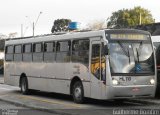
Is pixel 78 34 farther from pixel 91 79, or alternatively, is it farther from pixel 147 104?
pixel 147 104

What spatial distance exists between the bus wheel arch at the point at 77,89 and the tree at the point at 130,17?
77.6m

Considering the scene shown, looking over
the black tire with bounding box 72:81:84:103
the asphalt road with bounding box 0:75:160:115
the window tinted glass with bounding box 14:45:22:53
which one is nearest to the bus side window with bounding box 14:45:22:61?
the window tinted glass with bounding box 14:45:22:53

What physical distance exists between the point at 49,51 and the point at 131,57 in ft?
17.9

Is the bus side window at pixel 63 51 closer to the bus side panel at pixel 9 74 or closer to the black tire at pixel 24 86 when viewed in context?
the black tire at pixel 24 86

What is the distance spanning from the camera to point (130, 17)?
98938 millimetres

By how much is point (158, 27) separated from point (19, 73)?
24.2ft

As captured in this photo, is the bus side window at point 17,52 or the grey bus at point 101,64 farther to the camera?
the bus side window at point 17,52

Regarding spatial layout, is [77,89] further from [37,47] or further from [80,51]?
[37,47]

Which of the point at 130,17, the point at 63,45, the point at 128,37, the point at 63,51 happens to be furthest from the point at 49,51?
the point at 130,17

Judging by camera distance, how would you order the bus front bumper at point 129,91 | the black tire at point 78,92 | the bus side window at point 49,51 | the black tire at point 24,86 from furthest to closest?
1. the black tire at point 24,86
2. the bus side window at point 49,51
3. the black tire at point 78,92
4. the bus front bumper at point 129,91

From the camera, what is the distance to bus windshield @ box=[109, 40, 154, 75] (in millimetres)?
17234

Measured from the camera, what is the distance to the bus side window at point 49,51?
2159 centimetres

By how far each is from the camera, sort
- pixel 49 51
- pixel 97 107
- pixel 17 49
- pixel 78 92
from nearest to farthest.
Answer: pixel 97 107 → pixel 78 92 → pixel 49 51 → pixel 17 49

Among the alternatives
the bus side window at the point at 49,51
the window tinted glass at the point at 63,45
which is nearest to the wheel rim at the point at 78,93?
the window tinted glass at the point at 63,45
